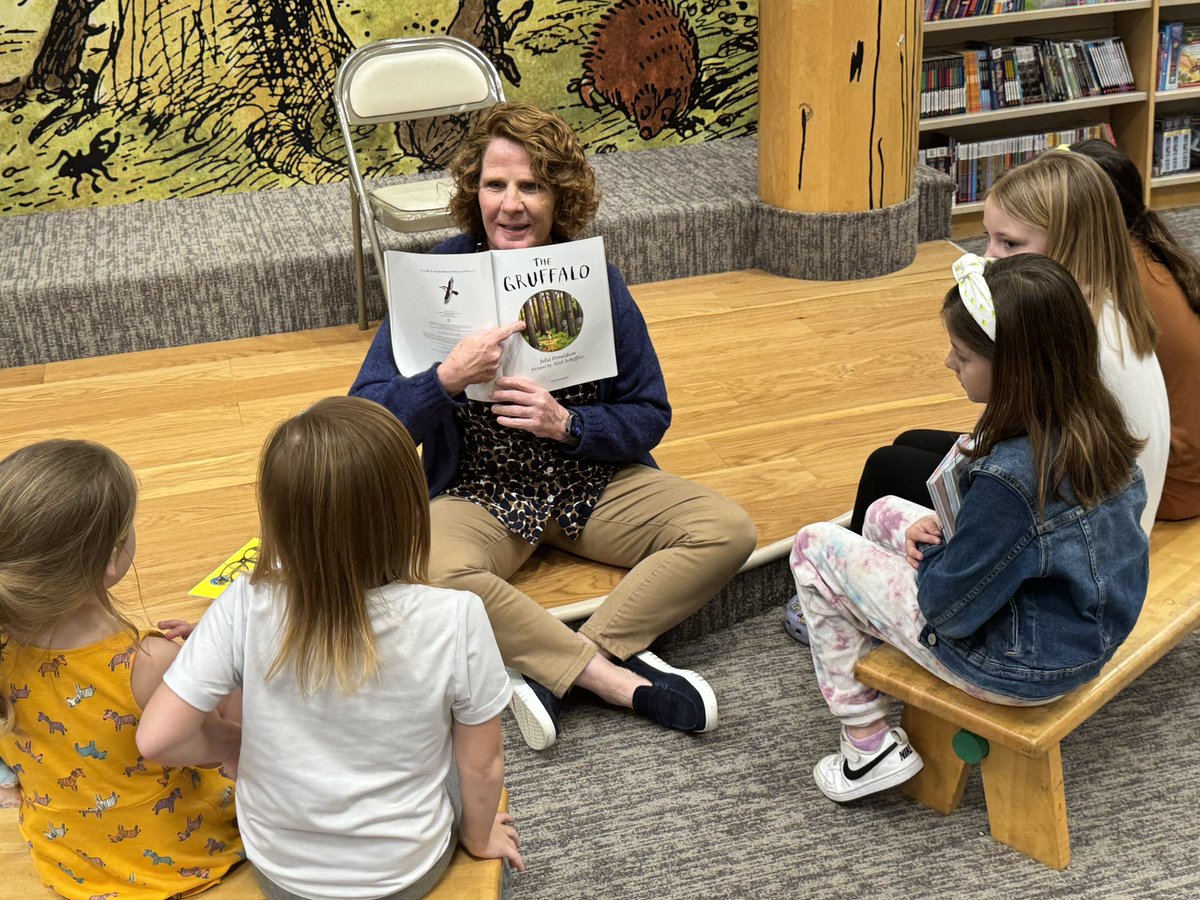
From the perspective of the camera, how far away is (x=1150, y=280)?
2322mm

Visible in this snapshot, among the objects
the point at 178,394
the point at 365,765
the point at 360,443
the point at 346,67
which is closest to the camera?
the point at 360,443

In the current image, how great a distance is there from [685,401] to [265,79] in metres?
2.16

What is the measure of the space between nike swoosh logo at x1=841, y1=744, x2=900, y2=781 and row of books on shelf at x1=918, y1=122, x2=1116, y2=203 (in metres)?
3.44

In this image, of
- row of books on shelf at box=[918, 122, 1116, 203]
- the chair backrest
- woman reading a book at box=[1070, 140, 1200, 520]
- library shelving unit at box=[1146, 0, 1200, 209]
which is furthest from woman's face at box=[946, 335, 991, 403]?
library shelving unit at box=[1146, 0, 1200, 209]

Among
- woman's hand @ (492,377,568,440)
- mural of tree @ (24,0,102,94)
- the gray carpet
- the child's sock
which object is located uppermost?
mural of tree @ (24,0,102,94)

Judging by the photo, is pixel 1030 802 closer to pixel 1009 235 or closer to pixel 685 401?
pixel 1009 235

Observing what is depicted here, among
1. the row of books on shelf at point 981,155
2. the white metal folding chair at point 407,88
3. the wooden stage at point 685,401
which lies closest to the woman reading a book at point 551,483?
the wooden stage at point 685,401

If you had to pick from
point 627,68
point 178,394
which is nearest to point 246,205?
point 178,394

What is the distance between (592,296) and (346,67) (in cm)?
208

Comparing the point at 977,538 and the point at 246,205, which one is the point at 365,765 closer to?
the point at 977,538

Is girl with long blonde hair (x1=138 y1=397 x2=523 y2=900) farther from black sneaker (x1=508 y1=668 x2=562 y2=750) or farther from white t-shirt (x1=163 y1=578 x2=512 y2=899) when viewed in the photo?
black sneaker (x1=508 y1=668 x2=562 y2=750)

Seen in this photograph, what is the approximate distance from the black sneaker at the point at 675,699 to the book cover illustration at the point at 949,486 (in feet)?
1.97

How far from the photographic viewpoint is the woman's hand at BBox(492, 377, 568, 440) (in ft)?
7.72

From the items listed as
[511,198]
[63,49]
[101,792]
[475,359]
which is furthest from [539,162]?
[63,49]
